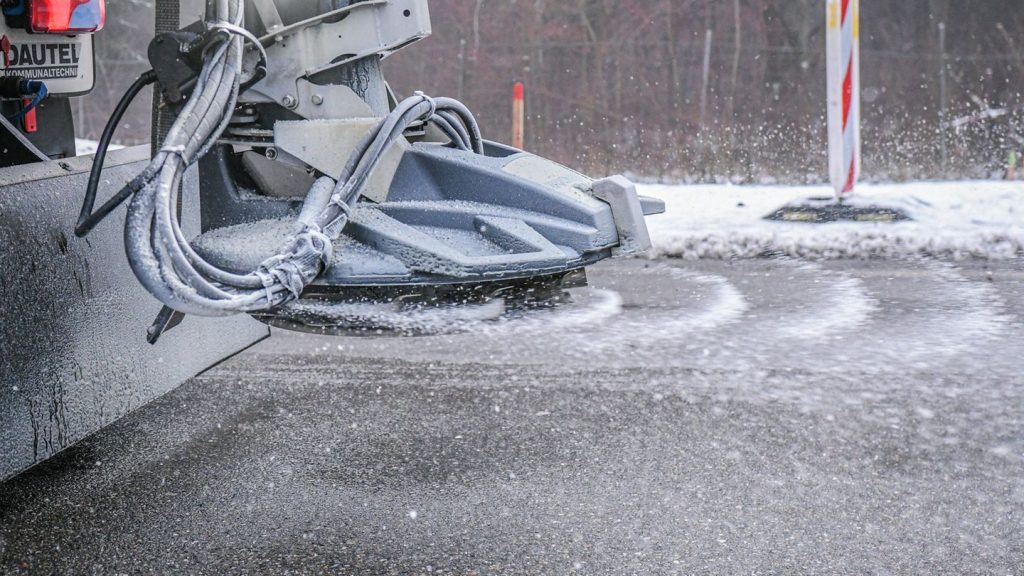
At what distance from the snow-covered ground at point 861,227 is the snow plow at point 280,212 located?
3.26m

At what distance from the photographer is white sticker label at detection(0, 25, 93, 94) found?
9.95ft

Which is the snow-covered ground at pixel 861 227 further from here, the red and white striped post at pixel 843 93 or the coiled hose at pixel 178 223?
the coiled hose at pixel 178 223

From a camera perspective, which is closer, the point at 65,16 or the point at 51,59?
the point at 65,16

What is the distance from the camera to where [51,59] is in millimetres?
3219

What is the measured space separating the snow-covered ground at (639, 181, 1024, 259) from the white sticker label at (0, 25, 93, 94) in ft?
11.1

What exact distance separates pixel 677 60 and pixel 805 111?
1223mm

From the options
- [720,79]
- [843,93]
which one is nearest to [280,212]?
[843,93]

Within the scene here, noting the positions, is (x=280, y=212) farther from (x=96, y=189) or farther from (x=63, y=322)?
(x=63, y=322)

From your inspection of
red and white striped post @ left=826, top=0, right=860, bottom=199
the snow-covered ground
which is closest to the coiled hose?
the snow-covered ground

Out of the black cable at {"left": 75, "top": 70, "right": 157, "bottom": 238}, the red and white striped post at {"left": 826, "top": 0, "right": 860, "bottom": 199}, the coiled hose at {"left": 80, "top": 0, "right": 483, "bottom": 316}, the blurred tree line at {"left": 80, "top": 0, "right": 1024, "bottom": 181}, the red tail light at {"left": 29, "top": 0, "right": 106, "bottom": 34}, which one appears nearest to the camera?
the coiled hose at {"left": 80, "top": 0, "right": 483, "bottom": 316}

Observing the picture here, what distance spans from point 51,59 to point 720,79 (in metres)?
7.75

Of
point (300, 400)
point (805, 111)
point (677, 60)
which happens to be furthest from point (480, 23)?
point (300, 400)

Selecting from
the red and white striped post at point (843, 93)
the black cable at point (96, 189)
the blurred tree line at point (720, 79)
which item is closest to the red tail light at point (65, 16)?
the black cable at point (96, 189)

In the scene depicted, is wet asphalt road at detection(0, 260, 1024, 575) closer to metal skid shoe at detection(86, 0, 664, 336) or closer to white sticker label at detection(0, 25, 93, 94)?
metal skid shoe at detection(86, 0, 664, 336)
